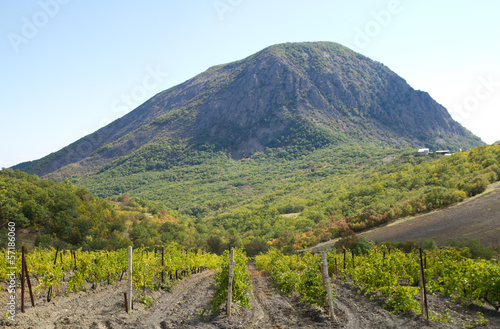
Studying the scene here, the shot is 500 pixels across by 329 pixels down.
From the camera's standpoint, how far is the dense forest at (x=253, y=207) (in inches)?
1713

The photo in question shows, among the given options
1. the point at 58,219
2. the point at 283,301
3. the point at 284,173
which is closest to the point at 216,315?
the point at 283,301

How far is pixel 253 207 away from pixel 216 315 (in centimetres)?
8868

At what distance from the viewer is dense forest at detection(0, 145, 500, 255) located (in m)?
43.5

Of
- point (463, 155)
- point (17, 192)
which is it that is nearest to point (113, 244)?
point (17, 192)

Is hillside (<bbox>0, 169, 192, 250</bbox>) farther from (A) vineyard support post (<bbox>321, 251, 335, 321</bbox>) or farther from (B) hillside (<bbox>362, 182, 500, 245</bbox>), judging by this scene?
(B) hillside (<bbox>362, 182, 500, 245</bbox>)

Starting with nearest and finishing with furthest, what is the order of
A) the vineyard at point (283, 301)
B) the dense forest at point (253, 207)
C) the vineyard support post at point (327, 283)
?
the vineyard at point (283, 301)
the vineyard support post at point (327, 283)
the dense forest at point (253, 207)

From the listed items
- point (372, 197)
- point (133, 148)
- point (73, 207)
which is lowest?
point (372, 197)

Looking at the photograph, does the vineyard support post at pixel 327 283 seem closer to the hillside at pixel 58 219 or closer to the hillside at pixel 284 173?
the hillside at pixel 58 219

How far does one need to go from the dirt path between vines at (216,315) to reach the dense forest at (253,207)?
2940 cm

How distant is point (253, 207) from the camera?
3949 inches

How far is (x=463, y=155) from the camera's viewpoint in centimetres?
6431

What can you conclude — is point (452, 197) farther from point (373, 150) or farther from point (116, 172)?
point (116, 172)

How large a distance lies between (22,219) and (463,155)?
7122cm

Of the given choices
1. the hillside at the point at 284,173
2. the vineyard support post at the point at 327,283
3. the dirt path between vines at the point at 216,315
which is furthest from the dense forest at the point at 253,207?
the vineyard support post at the point at 327,283
